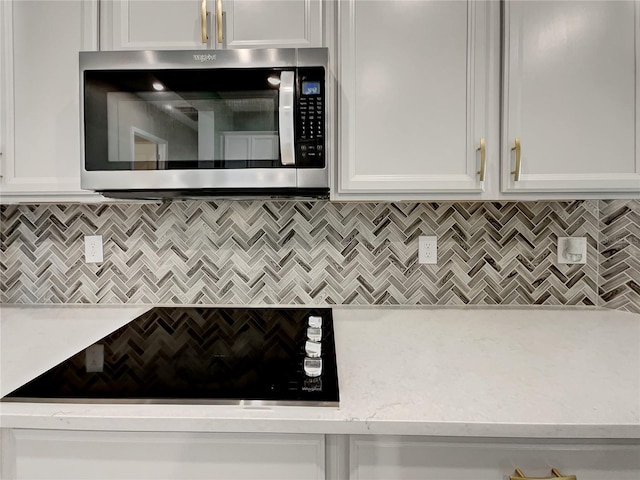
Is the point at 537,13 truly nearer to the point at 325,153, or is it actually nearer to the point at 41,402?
the point at 325,153

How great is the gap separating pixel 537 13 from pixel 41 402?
→ 160 cm

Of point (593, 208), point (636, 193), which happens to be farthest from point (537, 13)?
point (593, 208)

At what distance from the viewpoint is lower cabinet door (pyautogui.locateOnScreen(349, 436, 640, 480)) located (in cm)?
65

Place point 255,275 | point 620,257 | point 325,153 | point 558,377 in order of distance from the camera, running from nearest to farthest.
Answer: point 558,377
point 325,153
point 620,257
point 255,275

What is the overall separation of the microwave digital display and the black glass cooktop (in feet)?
2.15

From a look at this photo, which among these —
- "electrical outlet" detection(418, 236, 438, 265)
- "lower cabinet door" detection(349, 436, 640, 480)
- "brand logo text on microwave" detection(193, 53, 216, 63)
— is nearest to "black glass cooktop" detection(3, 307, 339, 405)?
"lower cabinet door" detection(349, 436, 640, 480)

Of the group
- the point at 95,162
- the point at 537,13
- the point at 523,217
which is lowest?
the point at 523,217

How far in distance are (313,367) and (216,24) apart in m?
1.03

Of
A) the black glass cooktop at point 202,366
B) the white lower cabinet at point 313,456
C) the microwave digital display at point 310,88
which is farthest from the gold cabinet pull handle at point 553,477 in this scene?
the microwave digital display at point 310,88

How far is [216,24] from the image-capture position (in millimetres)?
1066

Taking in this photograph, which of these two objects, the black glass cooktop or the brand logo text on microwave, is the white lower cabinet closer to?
the black glass cooktop

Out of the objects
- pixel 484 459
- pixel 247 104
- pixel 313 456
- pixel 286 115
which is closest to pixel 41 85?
pixel 247 104

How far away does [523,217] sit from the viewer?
4.46 ft

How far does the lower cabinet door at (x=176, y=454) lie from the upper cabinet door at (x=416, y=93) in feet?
2.41
